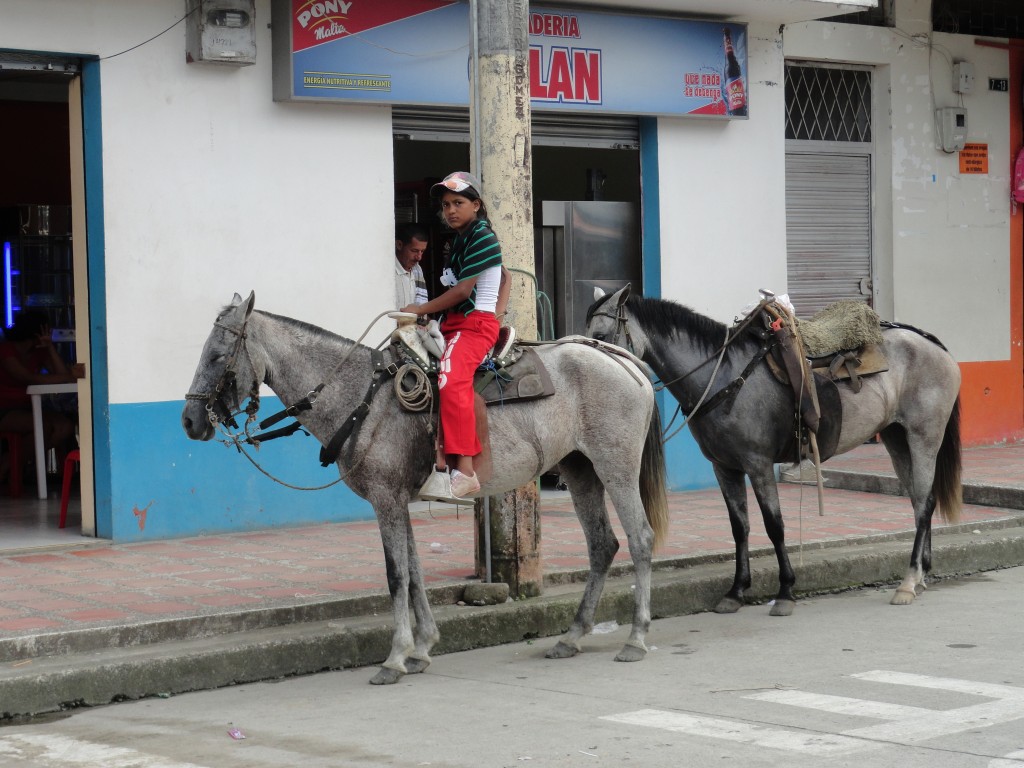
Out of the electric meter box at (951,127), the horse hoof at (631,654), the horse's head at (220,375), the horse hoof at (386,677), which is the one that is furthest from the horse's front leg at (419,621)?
the electric meter box at (951,127)

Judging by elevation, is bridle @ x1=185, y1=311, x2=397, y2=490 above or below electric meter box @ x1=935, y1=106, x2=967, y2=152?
below

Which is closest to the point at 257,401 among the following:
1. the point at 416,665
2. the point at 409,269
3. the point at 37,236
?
the point at 416,665

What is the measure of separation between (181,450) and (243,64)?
9.07 feet

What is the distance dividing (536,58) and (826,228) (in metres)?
4.02

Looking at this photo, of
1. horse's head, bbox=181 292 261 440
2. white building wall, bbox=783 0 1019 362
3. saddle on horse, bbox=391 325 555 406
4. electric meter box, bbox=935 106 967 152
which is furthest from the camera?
electric meter box, bbox=935 106 967 152

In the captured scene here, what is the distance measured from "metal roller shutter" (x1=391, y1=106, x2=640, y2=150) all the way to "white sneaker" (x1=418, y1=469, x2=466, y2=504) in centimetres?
492

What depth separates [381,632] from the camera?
745cm

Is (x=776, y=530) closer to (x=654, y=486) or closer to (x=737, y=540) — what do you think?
(x=737, y=540)

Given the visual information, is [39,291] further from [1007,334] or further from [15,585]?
[1007,334]

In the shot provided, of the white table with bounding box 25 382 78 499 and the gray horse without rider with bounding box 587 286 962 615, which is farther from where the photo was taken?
the white table with bounding box 25 382 78 499

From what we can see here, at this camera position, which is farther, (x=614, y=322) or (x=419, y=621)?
(x=614, y=322)

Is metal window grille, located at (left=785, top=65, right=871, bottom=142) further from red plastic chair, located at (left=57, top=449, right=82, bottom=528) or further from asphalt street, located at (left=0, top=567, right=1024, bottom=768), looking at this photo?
red plastic chair, located at (left=57, top=449, right=82, bottom=528)

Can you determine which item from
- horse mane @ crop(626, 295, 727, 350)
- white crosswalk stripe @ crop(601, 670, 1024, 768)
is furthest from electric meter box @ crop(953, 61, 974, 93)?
white crosswalk stripe @ crop(601, 670, 1024, 768)

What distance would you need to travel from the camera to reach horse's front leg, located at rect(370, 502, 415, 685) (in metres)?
6.84
